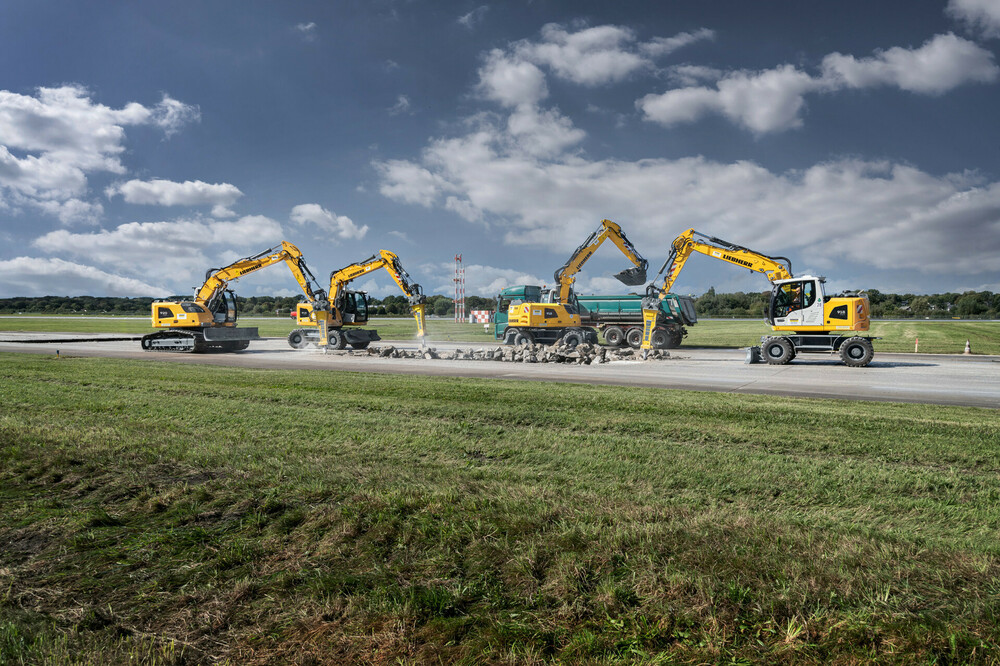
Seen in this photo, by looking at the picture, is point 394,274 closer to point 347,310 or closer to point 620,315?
point 347,310

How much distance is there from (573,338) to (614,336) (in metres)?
4.10

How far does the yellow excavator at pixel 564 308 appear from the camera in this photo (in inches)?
1003

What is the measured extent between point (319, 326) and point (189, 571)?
2469cm

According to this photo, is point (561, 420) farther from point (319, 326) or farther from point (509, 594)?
point (319, 326)

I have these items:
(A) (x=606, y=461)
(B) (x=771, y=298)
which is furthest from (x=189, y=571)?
(B) (x=771, y=298)

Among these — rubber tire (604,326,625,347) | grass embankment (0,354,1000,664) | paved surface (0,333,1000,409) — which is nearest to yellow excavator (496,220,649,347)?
rubber tire (604,326,625,347)

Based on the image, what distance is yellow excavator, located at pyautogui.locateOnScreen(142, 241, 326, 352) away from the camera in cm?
2592

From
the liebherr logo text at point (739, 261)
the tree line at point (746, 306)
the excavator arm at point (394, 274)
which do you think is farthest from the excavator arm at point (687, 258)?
the tree line at point (746, 306)

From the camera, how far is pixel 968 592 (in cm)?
298

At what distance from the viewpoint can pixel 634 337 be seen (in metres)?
27.7

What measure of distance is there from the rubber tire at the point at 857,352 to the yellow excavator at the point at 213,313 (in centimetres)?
2235

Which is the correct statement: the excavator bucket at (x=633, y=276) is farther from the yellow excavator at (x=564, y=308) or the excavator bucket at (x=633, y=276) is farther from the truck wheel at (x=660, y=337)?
the truck wheel at (x=660, y=337)

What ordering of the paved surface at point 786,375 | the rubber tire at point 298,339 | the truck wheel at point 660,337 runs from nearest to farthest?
the paved surface at point 786,375 < the truck wheel at point 660,337 < the rubber tire at point 298,339

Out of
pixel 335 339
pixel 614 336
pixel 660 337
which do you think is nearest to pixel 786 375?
pixel 660 337
